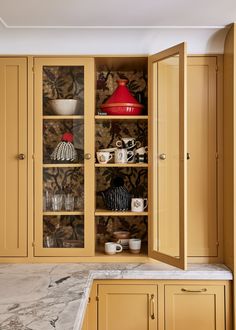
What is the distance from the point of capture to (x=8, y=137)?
309 cm

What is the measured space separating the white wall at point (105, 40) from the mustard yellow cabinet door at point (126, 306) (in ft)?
5.09

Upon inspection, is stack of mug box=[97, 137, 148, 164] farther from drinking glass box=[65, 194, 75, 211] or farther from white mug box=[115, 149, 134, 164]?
drinking glass box=[65, 194, 75, 211]

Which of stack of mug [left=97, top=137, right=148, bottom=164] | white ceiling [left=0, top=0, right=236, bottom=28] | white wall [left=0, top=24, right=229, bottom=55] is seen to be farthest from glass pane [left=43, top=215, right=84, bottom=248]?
white ceiling [left=0, top=0, right=236, bottom=28]

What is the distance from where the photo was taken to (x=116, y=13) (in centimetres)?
268

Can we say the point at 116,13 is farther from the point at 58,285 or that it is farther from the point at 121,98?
the point at 58,285

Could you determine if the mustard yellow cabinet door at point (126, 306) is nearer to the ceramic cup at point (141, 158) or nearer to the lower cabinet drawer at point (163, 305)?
the lower cabinet drawer at point (163, 305)

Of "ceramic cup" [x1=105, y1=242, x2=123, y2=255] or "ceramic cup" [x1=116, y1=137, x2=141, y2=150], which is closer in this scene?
"ceramic cup" [x1=105, y1=242, x2=123, y2=255]

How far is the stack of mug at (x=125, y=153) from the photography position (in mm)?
3162

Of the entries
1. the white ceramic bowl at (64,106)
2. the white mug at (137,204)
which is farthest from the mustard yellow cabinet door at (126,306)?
the white ceramic bowl at (64,106)

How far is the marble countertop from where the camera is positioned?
197 centimetres

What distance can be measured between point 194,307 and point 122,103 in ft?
4.65

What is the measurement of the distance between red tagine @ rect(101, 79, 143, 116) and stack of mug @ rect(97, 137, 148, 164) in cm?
22

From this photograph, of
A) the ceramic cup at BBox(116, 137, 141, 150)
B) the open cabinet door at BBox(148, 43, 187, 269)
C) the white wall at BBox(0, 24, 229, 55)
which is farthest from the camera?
the ceramic cup at BBox(116, 137, 141, 150)

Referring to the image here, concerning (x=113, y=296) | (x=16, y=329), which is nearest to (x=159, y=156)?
(x=113, y=296)
